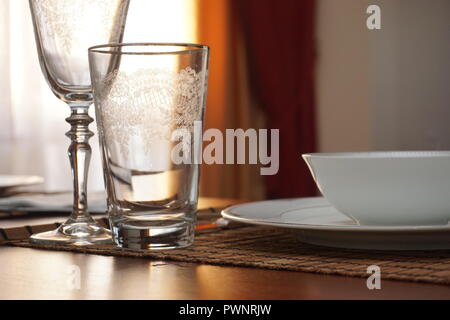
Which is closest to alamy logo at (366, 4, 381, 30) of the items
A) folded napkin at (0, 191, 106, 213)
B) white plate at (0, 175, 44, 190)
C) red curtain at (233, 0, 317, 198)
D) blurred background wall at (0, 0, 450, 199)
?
blurred background wall at (0, 0, 450, 199)

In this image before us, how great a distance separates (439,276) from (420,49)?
8.21 feet

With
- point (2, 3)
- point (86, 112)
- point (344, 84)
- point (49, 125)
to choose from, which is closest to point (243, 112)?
point (344, 84)

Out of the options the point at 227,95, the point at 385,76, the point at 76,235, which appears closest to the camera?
the point at 76,235

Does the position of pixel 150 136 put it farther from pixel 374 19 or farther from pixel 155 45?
pixel 374 19

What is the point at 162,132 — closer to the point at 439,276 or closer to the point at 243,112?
the point at 439,276

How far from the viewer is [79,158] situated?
30.5 inches

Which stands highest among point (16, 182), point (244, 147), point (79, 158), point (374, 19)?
point (374, 19)

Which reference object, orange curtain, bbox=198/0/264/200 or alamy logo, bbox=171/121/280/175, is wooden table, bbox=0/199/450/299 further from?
orange curtain, bbox=198/0/264/200

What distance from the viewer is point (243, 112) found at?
3.58m

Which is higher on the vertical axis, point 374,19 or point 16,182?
point 374,19

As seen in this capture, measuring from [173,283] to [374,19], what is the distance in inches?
105

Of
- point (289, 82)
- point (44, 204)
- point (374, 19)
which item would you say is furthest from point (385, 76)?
point (44, 204)

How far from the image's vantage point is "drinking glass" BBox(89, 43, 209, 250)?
623 millimetres

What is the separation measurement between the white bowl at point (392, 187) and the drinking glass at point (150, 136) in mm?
128
